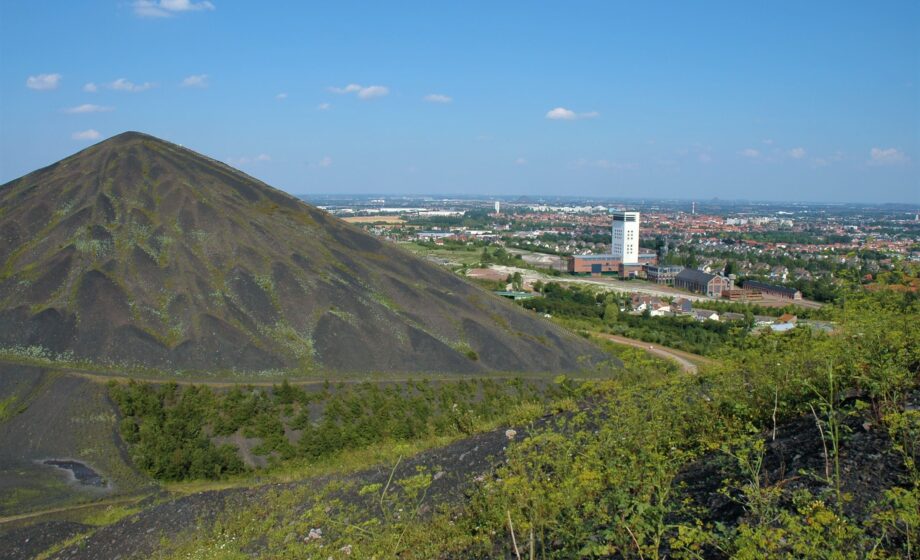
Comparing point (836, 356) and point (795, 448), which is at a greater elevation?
point (836, 356)

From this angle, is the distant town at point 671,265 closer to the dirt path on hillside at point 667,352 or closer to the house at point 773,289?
the house at point 773,289

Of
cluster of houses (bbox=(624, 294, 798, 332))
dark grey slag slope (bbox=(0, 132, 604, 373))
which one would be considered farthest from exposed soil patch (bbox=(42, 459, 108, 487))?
cluster of houses (bbox=(624, 294, 798, 332))

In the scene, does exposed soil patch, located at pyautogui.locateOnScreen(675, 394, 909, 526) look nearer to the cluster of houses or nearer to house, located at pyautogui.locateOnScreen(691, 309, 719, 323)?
house, located at pyautogui.locateOnScreen(691, 309, 719, 323)

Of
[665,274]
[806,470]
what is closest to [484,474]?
[806,470]

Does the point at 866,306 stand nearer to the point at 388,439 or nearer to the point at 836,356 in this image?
the point at 836,356

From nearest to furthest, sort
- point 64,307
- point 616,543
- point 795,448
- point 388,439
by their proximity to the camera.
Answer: point 616,543 < point 795,448 < point 388,439 < point 64,307

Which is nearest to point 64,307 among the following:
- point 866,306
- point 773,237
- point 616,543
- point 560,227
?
point 616,543
